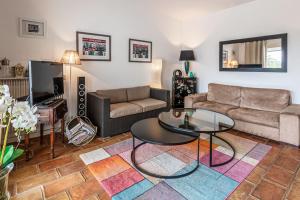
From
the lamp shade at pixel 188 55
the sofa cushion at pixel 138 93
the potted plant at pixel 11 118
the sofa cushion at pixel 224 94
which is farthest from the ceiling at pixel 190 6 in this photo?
the potted plant at pixel 11 118

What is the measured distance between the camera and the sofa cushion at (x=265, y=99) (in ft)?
10.5

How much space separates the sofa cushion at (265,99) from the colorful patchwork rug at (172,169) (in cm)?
83

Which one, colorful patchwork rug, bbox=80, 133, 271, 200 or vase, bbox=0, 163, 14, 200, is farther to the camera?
colorful patchwork rug, bbox=80, 133, 271, 200

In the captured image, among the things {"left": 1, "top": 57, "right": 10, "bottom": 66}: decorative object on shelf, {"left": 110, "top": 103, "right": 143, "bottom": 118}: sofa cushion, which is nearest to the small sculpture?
{"left": 1, "top": 57, "right": 10, "bottom": 66}: decorative object on shelf

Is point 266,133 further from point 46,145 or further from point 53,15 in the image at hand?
point 53,15

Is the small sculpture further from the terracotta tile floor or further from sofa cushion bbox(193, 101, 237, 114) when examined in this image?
sofa cushion bbox(193, 101, 237, 114)

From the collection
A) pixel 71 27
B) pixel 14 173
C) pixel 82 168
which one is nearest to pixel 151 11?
pixel 71 27

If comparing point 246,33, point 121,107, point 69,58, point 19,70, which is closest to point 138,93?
point 121,107

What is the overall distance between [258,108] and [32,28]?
13.4 ft

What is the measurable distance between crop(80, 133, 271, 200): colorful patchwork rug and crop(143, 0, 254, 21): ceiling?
2736 mm

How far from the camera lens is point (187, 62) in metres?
4.93

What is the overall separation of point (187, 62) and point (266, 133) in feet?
8.67

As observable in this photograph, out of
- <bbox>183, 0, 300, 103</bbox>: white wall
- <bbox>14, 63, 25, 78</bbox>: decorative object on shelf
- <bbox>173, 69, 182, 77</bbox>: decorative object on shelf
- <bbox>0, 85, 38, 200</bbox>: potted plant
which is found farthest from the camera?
<bbox>173, 69, 182, 77</bbox>: decorative object on shelf

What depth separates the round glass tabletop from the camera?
221cm
